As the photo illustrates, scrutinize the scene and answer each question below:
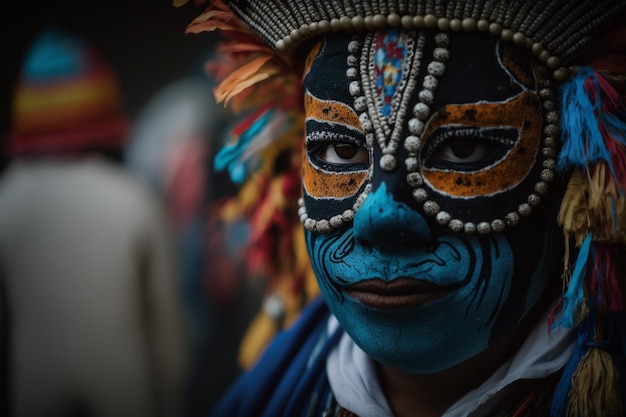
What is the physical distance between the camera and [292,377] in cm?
220

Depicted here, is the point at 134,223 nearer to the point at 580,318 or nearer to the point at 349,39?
the point at 349,39

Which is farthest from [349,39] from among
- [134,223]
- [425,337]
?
[134,223]

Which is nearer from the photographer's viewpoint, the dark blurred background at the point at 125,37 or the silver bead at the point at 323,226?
the silver bead at the point at 323,226

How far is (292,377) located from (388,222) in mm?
826

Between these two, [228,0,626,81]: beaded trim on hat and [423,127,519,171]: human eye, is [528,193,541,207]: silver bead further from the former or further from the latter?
[228,0,626,81]: beaded trim on hat

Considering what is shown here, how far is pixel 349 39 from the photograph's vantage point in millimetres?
1732

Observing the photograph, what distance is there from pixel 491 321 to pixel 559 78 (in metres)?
0.60

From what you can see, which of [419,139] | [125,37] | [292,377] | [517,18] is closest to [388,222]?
[419,139]

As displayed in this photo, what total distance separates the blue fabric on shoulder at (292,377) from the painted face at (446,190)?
507 millimetres

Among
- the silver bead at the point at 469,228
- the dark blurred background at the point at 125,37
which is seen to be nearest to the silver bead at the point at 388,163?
the silver bead at the point at 469,228

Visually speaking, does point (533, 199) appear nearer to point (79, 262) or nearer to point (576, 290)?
point (576, 290)

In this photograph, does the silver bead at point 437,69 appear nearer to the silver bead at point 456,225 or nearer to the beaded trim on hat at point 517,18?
the beaded trim on hat at point 517,18

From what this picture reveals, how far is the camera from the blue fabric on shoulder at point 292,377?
2.13 meters

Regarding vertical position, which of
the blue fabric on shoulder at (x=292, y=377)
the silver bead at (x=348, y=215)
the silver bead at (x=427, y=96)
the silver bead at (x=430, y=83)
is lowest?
the blue fabric on shoulder at (x=292, y=377)
